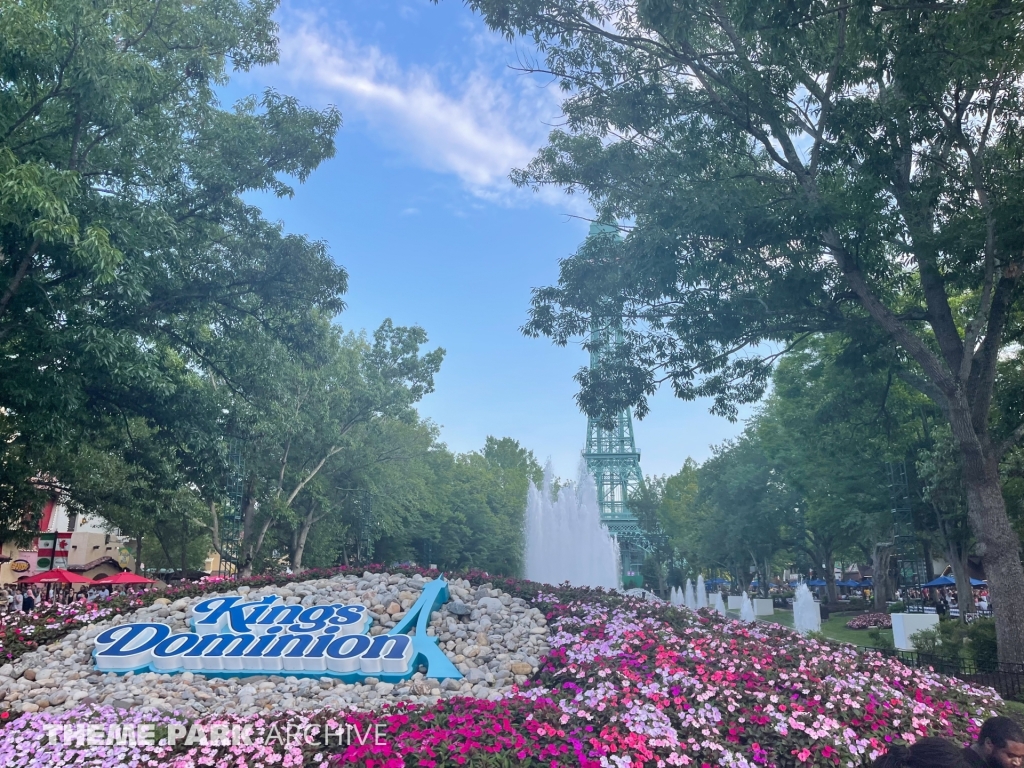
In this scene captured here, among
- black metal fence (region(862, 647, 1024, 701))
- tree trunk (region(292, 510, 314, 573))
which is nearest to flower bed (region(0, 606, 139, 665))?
black metal fence (region(862, 647, 1024, 701))

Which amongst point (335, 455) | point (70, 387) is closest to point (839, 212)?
point (70, 387)

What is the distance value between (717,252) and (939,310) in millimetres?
3754

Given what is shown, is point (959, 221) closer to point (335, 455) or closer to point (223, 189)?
point (223, 189)

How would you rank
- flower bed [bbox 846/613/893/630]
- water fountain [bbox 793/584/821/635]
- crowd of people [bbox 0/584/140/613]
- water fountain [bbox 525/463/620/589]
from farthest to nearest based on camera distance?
flower bed [bbox 846/613/893/630] < water fountain [bbox 525/463/620/589] < water fountain [bbox 793/584/821/635] < crowd of people [bbox 0/584/140/613]

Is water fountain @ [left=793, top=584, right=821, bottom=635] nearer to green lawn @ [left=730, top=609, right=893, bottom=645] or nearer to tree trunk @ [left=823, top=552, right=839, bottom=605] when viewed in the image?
green lawn @ [left=730, top=609, right=893, bottom=645]

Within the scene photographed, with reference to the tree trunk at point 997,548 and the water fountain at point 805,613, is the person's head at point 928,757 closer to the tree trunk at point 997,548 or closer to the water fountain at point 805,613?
the tree trunk at point 997,548

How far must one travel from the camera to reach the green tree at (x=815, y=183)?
9.78 m

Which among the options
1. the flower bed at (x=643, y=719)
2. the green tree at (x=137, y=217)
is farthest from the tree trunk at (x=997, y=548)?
the green tree at (x=137, y=217)

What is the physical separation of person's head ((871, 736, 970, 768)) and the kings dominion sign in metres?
5.18

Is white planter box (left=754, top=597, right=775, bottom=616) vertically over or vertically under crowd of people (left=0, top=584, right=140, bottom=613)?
under

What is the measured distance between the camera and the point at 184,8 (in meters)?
12.5

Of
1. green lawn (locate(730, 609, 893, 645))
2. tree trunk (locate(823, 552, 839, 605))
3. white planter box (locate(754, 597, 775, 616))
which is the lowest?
green lawn (locate(730, 609, 893, 645))

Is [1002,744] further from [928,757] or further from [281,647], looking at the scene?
[281,647]

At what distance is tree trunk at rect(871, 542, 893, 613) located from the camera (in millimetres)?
31312
